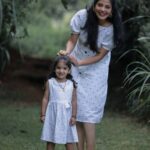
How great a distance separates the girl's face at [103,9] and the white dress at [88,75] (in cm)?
13

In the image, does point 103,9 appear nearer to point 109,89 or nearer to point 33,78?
point 109,89

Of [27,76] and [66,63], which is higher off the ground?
[66,63]

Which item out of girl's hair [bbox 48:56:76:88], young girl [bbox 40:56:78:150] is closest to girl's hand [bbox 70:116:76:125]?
young girl [bbox 40:56:78:150]

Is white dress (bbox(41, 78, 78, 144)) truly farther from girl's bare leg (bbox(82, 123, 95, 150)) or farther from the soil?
→ the soil

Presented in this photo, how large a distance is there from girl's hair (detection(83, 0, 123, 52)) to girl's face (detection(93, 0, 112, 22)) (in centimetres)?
4

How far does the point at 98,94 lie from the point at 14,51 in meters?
9.00

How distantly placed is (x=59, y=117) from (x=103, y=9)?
3.65ft

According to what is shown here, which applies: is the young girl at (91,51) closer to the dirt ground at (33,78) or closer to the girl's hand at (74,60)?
the girl's hand at (74,60)

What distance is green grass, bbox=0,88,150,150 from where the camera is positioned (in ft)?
24.8

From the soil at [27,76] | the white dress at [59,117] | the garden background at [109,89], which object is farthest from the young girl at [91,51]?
the soil at [27,76]

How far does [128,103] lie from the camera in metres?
9.66

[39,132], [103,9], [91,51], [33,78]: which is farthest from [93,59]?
[33,78]

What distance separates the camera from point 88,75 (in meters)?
6.19

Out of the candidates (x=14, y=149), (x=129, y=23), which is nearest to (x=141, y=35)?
(x=129, y=23)
